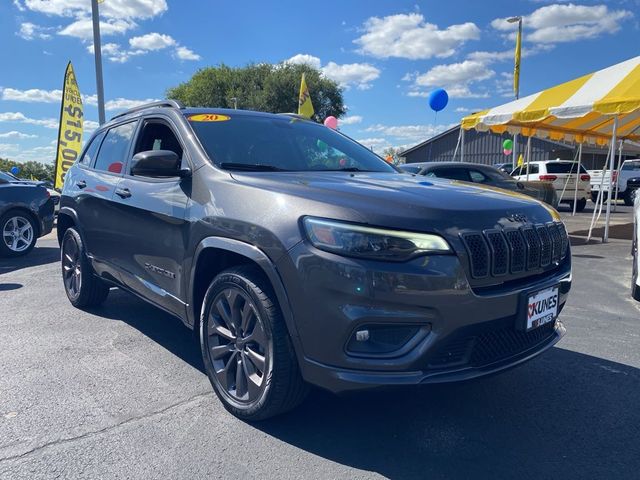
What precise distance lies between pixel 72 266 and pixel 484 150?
4312 centimetres

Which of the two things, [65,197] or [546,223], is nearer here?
[546,223]

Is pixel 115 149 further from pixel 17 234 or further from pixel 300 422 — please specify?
pixel 17 234

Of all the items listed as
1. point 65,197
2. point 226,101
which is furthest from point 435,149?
point 65,197

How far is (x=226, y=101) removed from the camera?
4850cm

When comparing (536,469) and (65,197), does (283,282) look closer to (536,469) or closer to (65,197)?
(536,469)

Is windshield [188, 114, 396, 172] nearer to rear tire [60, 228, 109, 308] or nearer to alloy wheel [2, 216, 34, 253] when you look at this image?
rear tire [60, 228, 109, 308]

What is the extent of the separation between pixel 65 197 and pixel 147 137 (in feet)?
5.43

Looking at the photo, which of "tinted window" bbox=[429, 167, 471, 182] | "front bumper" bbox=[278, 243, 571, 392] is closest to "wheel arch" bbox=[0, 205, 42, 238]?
"tinted window" bbox=[429, 167, 471, 182]

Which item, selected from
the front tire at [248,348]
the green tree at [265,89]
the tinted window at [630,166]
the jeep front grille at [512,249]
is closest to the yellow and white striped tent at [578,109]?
the jeep front grille at [512,249]

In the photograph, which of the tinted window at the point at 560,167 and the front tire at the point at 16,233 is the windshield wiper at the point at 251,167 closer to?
the front tire at the point at 16,233

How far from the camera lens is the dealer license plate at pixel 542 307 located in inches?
103

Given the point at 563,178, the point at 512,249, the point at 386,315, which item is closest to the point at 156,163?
the point at 386,315

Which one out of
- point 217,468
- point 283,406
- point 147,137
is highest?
point 147,137

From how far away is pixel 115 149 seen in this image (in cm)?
444
